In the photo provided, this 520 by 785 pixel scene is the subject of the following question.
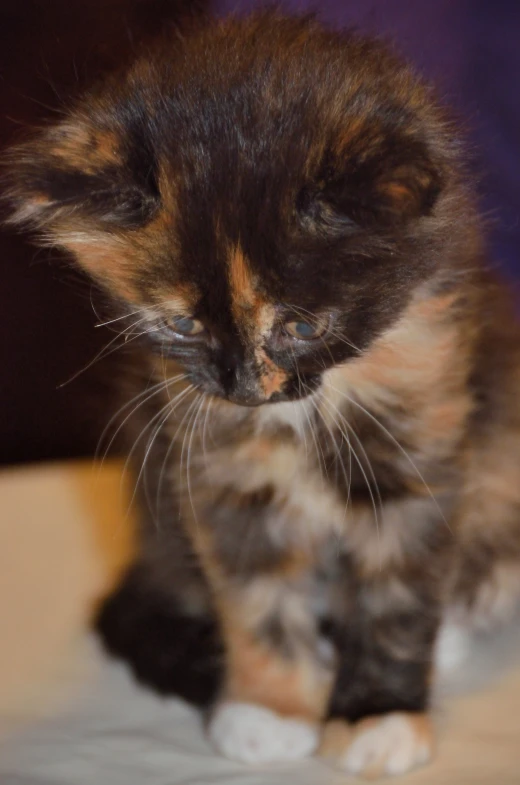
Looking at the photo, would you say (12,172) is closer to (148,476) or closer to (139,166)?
(139,166)

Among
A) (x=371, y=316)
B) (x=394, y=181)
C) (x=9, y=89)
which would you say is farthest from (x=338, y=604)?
(x=9, y=89)

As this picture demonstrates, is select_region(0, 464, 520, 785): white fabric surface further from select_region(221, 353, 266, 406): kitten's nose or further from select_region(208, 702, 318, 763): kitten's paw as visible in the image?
select_region(221, 353, 266, 406): kitten's nose

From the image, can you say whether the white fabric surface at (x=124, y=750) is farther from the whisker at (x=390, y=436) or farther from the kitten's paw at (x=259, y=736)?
the whisker at (x=390, y=436)

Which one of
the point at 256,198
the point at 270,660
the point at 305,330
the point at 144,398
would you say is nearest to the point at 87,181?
the point at 256,198

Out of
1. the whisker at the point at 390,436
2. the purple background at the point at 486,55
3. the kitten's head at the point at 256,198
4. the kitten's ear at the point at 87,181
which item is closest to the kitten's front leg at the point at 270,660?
the whisker at the point at 390,436

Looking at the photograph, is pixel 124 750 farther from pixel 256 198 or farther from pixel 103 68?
pixel 103 68

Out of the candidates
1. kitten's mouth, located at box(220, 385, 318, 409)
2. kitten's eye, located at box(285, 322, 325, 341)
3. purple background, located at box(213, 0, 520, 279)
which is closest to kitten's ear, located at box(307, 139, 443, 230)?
kitten's eye, located at box(285, 322, 325, 341)
